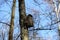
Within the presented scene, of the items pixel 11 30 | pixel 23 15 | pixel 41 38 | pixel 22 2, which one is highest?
pixel 22 2

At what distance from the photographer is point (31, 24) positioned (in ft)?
12.4

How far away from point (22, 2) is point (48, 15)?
6.54m

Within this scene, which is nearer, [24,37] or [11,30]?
[24,37]

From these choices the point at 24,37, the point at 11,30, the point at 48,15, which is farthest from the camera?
the point at 48,15

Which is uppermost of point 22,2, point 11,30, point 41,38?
point 22,2

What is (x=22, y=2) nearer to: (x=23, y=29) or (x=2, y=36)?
(x=23, y=29)

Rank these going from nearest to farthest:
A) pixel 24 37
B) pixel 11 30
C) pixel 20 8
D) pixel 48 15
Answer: pixel 24 37, pixel 20 8, pixel 11 30, pixel 48 15

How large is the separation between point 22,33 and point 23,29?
0.28 ft

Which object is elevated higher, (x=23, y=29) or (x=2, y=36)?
(x=23, y=29)

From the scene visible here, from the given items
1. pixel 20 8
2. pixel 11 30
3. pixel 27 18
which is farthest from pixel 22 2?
pixel 11 30

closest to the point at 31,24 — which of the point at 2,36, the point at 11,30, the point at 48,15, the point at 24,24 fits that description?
the point at 24,24

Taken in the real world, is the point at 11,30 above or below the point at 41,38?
above

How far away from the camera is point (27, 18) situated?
381 cm

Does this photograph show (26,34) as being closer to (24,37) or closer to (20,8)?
(24,37)
